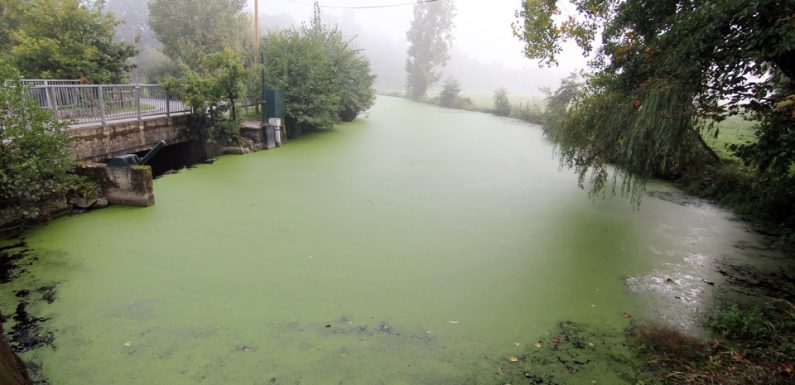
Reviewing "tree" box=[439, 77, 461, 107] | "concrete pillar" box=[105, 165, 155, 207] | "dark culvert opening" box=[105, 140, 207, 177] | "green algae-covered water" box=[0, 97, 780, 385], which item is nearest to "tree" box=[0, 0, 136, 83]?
"dark culvert opening" box=[105, 140, 207, 177]

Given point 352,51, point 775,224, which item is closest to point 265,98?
point 352,51

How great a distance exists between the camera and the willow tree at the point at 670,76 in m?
2.91

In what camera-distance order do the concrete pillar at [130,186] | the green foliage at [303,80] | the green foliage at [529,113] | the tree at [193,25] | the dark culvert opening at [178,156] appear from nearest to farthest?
1. the concrete pillar at [130,186]
2. the dark culvert opening at [178,156]
3. the green foliage at [303,80]
4. the green foliage at [529,113]
5. the tree at [193,25]

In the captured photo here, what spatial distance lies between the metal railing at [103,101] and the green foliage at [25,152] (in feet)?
2.24

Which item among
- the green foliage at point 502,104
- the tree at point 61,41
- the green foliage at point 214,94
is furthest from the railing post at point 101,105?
the green foliage at point 502,104

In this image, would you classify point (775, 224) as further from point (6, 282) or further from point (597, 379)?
point (6, 282)

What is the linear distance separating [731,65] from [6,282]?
5.48 metres

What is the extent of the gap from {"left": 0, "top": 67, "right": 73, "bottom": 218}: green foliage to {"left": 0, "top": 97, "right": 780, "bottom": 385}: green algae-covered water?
0.38 metres

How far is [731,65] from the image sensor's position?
309 cm

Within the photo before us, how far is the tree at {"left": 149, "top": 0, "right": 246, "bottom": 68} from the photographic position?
16953 mm

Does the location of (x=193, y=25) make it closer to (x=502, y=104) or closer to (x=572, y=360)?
(x=502, y=104)

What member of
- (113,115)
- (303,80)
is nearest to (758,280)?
(113,115)

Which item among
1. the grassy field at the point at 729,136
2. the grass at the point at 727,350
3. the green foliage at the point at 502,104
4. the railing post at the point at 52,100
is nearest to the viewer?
the grass at the point at 727,350

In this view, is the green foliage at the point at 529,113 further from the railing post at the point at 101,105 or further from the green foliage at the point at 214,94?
the railing post at the point at 101,105
